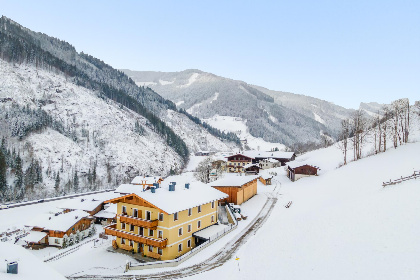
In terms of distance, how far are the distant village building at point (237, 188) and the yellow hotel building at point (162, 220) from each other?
1198cm

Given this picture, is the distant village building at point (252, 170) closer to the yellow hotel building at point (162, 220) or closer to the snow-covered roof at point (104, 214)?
the snow-covered roof at point (104, 214)

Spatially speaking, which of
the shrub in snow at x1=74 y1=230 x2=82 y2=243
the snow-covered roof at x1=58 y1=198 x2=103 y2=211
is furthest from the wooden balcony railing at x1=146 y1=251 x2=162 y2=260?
the snow-covered roof at x1=58 y1=198 x2=103 y2=211

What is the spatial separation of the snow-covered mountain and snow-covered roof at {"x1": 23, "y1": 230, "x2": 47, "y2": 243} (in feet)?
146

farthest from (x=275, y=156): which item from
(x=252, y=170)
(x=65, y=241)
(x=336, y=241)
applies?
(x=336, y=241)

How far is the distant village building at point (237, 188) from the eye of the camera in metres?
56.7

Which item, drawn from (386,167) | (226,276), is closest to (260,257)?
(226,276)

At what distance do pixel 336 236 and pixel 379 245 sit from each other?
478 cm

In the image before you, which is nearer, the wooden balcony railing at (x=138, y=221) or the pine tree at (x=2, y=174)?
the wooden balcony railing at (x=138, y=221)

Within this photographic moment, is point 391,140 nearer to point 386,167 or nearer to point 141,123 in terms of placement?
point 386,167

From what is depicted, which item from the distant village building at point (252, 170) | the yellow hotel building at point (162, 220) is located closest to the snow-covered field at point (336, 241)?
the yellow hotel building at point (162, 220)

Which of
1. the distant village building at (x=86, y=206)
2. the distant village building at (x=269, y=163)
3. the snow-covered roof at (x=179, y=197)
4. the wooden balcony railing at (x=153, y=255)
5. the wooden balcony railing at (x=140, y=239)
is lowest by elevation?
the distant village building at (x=86, y=206)

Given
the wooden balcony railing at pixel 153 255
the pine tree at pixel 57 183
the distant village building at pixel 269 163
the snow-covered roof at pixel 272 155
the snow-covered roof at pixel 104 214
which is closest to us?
the wooden balcony railing at pixel 153 255

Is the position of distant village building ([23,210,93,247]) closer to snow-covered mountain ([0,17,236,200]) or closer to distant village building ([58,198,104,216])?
distant village building ([58,198,104,216])

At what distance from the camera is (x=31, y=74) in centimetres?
15912
